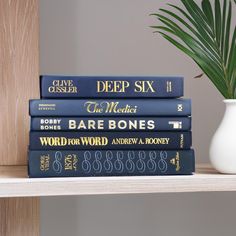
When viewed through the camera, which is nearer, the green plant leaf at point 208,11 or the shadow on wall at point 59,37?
the green plant leaf at point 208,11

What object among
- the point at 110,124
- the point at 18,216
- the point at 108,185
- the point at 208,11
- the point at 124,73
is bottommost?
the point at 18,216

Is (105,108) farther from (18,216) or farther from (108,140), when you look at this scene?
(18,216)

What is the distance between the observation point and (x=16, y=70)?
1234mm

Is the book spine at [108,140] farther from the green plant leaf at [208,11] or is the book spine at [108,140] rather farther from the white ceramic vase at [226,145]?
the green plant leaf at [208,11]

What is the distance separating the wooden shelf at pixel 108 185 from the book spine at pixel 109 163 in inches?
1.0

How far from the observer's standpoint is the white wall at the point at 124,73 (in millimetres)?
1415

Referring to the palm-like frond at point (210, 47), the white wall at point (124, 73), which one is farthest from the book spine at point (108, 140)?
the white wall at point (124, 73)

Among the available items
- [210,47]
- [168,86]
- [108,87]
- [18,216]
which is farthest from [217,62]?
[18,216]

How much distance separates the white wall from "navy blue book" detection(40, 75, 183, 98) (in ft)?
1.42

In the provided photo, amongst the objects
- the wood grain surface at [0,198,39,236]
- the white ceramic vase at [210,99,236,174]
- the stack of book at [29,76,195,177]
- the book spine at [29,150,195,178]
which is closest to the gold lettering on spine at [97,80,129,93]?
the stack of book at [29,76,195,177]

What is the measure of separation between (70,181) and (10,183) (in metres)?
0.10

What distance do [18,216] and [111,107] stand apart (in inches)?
15.7

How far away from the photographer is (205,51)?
110cm

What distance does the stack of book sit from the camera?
98 cm
